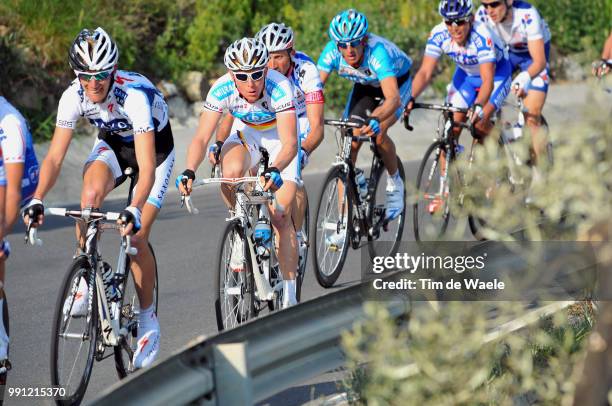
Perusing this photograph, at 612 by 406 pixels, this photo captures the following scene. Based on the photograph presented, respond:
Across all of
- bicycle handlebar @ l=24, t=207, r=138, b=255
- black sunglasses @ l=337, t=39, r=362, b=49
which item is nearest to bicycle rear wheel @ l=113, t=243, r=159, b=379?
bicycle handlebar @ l=24, t=207, r=138, b=255

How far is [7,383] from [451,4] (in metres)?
5.57

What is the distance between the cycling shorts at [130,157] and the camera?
7.03m

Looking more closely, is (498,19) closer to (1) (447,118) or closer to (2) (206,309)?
(1) (447,118)

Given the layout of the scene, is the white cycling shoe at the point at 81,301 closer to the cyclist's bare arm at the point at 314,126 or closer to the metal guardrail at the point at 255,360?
the metal guardrail at the point at 255,360

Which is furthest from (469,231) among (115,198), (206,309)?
(115,198)

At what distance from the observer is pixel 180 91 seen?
1717cm

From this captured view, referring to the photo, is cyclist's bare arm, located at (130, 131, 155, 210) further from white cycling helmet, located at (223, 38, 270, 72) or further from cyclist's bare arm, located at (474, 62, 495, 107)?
cyclist's bare arm, located at (474, 62, 495, 107)

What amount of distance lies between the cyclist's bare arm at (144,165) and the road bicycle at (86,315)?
20 cm

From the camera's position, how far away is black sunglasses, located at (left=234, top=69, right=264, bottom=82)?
7.37m

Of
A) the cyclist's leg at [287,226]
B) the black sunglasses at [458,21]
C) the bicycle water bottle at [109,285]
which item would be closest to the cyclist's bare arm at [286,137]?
the cyclist's leg at [287,226]

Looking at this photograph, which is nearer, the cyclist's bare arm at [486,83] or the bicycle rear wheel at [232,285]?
the bicycle rear wheel at [232,285]

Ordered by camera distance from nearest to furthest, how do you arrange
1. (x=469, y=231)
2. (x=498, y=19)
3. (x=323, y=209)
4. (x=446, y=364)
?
(x=446, y=364) < (x=323, y=209) < (x=469, y=231) < (x=498, y=19)

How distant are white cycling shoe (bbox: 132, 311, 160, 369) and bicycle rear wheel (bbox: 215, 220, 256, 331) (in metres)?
0.45

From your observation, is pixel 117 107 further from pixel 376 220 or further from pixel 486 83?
pixel 486 83
